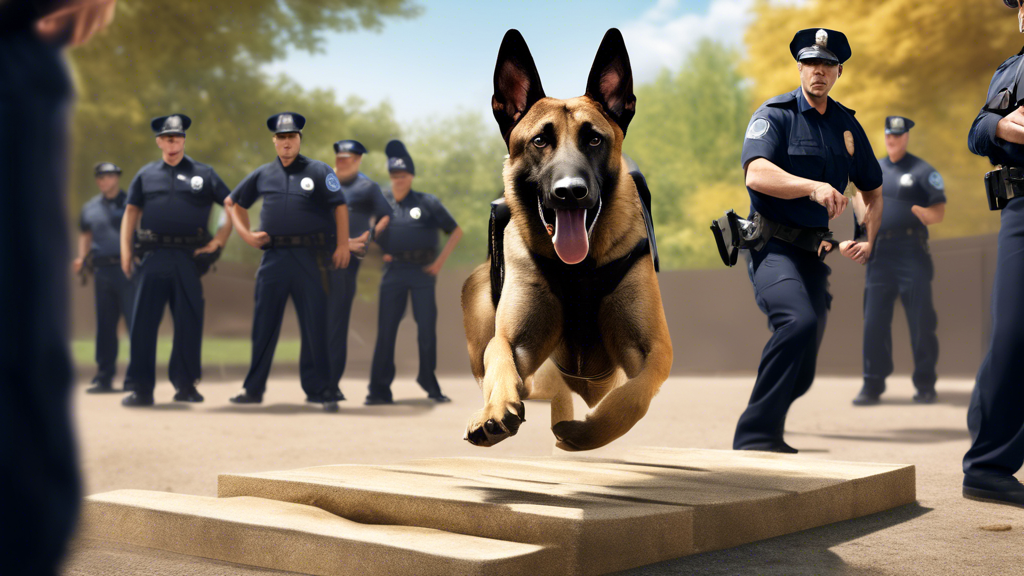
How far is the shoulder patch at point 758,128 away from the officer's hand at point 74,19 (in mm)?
3747

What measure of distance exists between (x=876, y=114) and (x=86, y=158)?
15.4 m

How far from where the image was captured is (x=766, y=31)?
1920 cm

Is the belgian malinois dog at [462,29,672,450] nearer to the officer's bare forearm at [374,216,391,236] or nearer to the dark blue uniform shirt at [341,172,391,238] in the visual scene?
the officer's bare forearm at [374,216,391,236]

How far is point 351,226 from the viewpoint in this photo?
1100 cm

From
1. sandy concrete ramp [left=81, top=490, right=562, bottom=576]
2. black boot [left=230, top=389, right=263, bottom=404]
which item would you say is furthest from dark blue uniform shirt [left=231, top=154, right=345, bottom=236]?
sandy concrete ramp [left=81, top=490, right=562, bottom=576]

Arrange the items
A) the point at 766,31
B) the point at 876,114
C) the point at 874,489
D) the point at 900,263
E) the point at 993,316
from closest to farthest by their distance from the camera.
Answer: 1. the point at 874,489
2. the point at 993,316
3. the point at 900,263
4. the point at 876,114
5. the point at 766,31

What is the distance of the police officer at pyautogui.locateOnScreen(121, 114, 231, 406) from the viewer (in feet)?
30.1

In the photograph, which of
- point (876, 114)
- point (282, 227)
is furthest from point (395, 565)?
point (876, 114)

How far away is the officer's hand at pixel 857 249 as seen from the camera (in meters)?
4.65

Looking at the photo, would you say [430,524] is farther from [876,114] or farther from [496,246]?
[876,114]

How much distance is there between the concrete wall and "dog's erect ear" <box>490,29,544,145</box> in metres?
14.9

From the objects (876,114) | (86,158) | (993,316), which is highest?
(876,114)

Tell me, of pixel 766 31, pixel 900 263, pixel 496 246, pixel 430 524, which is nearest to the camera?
pixel 430 524

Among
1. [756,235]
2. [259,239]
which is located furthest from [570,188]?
[259,239]
